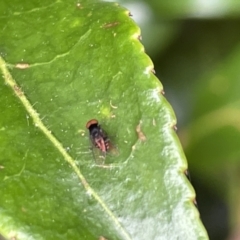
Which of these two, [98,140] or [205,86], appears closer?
[98,140]

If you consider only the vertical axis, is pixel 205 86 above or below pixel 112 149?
below

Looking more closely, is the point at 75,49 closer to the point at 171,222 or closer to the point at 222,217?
the point at 171,222

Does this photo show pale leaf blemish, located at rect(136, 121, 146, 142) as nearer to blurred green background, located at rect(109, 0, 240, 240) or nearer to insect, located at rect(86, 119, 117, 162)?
insect, located at rect(86, 119, 117, 162)

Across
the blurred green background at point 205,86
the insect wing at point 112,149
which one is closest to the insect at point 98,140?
the insect wing at point 112,149

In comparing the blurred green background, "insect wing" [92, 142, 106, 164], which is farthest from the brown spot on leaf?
the blurred green background

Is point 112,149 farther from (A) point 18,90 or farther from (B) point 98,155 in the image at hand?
(A) point 18,90

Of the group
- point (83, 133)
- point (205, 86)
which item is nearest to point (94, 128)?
point (83, 133)
